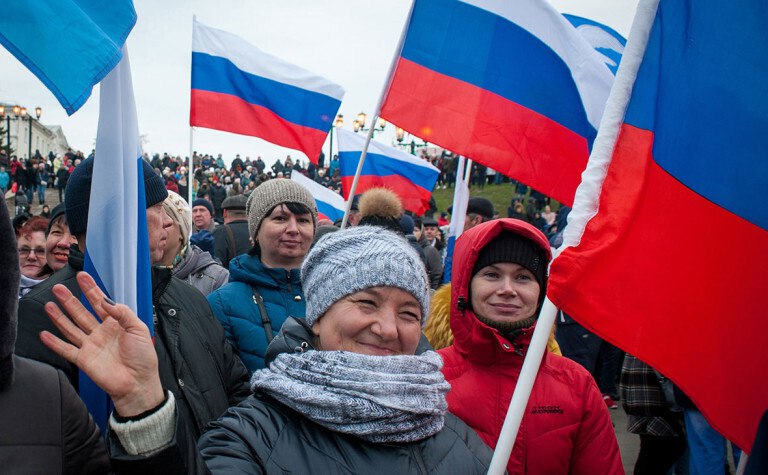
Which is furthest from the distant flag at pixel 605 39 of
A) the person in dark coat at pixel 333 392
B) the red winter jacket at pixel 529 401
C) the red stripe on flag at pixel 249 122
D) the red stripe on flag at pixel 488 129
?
the person in dark coat at pixel 333 392

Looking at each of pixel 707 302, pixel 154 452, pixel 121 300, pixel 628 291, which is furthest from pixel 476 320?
pixel 154 452

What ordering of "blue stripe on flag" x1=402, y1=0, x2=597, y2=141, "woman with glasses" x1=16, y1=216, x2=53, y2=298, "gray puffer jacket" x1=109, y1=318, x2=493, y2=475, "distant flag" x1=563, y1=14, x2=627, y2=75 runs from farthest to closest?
"distant flag" x1=563, y1=14, x2=627, y2=75, "woman with glasses" x1=16, y1=216, x2=53, y2=298, "blue stripe on flag" x1=402, y1=0, x2=597, y2=141, "gray puffer jacket" x1=109, y1=318, x2=493, y2=475

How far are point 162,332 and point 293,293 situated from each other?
0.92 meters

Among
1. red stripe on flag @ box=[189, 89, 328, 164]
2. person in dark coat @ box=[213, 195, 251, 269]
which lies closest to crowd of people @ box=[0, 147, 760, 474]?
person in dark coat @ box=[213, 195, 251, 269]

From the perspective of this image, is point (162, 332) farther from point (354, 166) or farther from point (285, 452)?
point (354, 166)

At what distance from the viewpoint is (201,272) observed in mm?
4180

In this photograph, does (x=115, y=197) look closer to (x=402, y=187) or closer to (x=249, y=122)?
(x=249, y=122)

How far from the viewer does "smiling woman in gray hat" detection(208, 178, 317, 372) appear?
2973 millimetres

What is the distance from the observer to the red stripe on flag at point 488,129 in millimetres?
3293

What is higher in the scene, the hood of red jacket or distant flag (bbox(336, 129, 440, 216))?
the hood of red jacket

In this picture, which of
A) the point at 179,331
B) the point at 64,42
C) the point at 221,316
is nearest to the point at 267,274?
the point at 221,316

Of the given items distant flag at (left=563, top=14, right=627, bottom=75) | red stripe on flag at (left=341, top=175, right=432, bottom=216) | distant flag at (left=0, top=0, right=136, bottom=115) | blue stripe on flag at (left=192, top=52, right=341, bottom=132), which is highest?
distant flag at (left=563, top=14, right=627, bottom=75)

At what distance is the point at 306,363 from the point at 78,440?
1.87 ft

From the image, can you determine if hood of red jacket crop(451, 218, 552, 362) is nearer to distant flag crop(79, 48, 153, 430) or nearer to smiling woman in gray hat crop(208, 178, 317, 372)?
smiling woman in gray hat crop(208, 178, 317, 372)
